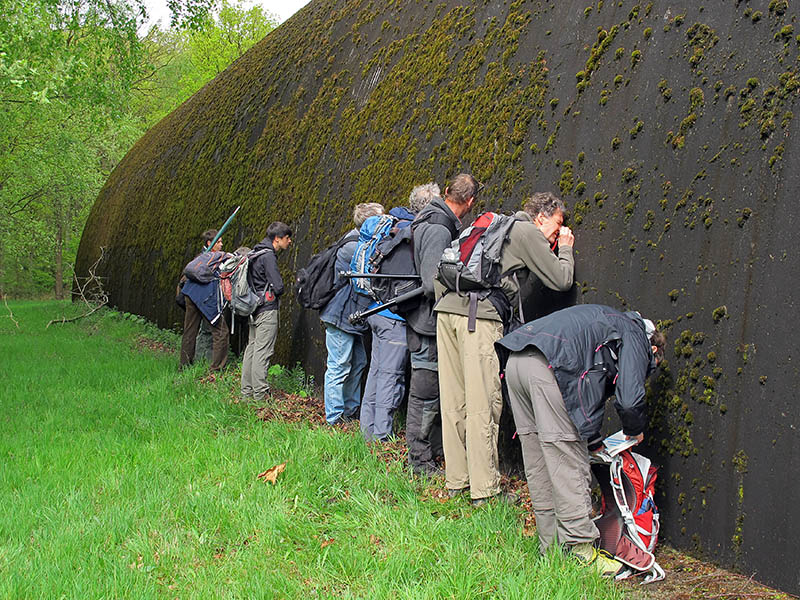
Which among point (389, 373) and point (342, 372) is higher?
point (389, 373)

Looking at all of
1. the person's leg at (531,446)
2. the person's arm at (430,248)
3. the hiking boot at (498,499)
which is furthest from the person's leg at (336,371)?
the person's leg at (531,446)

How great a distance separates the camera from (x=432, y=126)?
686 cm

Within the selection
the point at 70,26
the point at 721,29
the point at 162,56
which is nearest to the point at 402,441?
the point at 721,29

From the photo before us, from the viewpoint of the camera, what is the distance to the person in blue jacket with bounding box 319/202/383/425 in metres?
6.77

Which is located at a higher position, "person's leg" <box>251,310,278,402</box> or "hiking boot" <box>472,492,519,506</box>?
"person's leg" <box>251,310,278,402</box>

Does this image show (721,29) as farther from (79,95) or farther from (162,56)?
(162,56)

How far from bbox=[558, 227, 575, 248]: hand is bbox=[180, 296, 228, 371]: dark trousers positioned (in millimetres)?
5545

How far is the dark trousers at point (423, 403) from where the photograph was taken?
529cm

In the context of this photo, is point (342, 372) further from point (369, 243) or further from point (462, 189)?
point (462, 189)

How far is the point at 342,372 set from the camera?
271 inches

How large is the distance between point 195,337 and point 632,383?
7563 mm

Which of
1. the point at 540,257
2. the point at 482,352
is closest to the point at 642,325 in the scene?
the point at 540,257

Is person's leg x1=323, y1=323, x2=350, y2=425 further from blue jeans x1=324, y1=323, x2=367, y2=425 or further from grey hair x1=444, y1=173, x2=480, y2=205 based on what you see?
grey hair x1=444, y1=173, x2=480, y2=205

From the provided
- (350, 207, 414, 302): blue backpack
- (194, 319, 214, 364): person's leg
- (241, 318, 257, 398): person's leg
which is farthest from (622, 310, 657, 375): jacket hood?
(194, 319, 214, 364): person's leg
